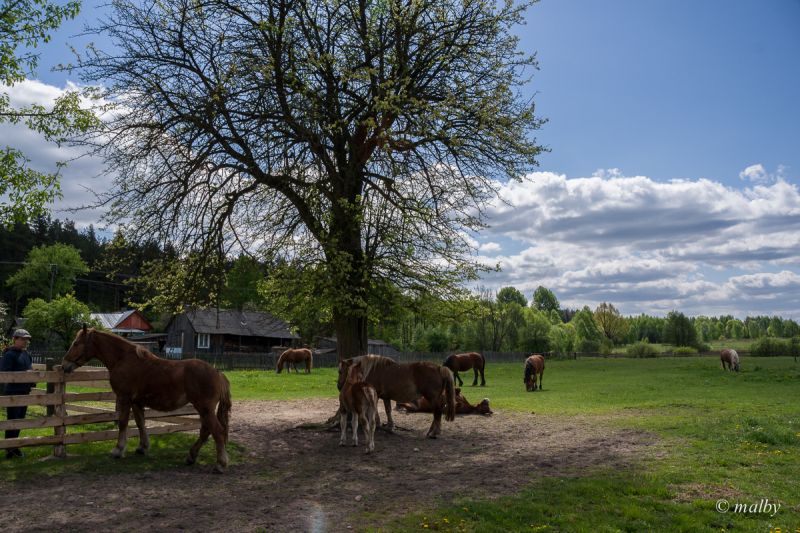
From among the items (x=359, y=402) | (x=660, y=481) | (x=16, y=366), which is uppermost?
(x=16, y=366)

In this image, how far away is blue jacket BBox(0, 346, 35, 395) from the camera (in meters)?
9.81

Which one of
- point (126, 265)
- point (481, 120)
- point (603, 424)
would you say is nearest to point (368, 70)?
point (481, 120)

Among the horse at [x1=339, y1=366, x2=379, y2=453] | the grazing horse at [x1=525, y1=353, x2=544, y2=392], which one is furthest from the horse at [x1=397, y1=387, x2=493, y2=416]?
the grazing horse at [x1=525, y1=353, x2=544, y2=392]

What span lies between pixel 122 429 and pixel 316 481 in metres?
3.32

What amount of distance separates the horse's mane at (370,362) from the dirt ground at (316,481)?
1.57 metres

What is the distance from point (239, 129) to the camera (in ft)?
42.0

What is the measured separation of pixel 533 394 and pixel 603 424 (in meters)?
10.1

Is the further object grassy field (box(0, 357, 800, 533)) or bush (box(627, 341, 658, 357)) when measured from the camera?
bush (box(627, 341, 658, 357))

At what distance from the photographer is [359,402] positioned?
38.0 feet

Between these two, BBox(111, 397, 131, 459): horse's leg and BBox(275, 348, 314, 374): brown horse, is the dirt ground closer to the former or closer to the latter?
BBox(111, 397, 131, 459): horse's leg

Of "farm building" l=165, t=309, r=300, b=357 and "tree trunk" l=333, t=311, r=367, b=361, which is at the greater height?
"tree trunk" l=333, t=311, r=367, b=361

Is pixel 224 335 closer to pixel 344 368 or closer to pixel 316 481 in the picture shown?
pixel 344 368

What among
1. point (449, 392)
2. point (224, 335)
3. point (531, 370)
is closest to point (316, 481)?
point (449, 392)

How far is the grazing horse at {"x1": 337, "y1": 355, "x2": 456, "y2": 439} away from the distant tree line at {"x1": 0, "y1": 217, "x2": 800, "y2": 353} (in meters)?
1.49
